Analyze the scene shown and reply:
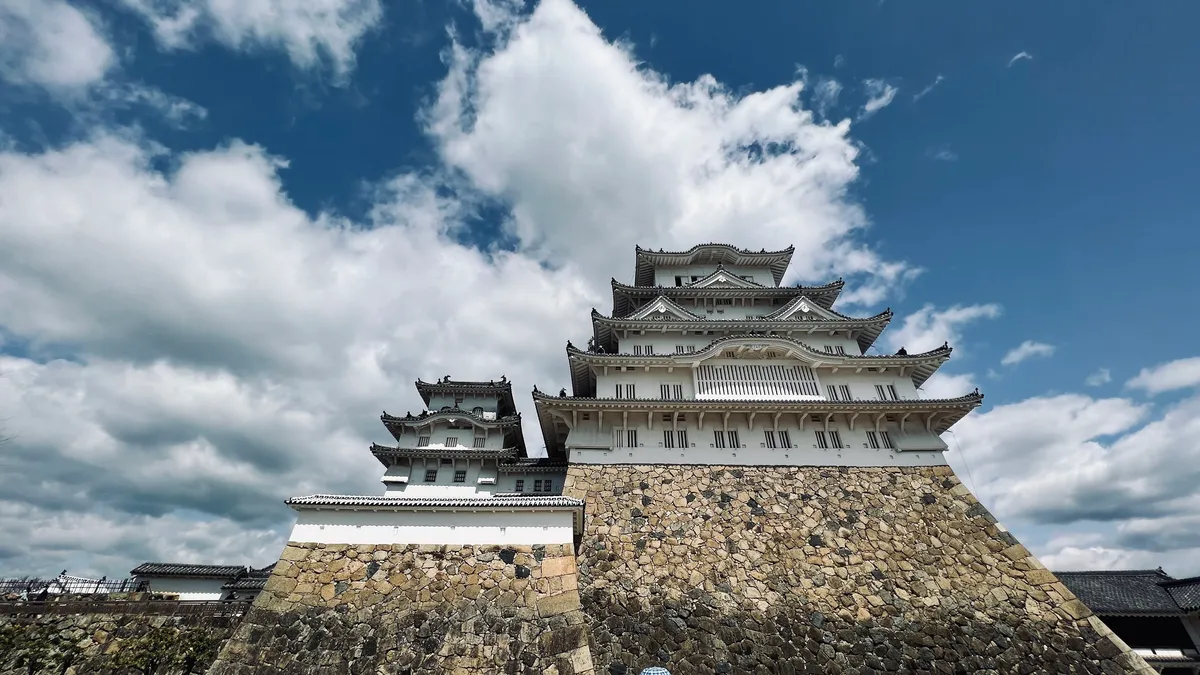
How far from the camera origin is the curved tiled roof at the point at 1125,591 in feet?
61.4

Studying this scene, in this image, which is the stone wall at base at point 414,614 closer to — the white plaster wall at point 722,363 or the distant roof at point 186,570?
the white plaster wall at point 722,363

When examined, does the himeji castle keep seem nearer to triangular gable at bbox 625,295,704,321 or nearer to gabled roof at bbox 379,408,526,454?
triangular gable at bbox 625,295,704,321

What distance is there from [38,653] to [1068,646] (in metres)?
25.4

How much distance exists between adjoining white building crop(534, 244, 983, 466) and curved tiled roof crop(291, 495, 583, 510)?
4587 mm

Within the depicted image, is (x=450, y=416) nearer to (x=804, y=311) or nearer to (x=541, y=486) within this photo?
(x=541, y=486)

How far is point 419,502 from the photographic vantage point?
11.8m

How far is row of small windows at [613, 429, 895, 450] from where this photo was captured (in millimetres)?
17047

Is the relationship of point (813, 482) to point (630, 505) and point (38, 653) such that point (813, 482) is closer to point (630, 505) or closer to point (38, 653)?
point (630, 505)

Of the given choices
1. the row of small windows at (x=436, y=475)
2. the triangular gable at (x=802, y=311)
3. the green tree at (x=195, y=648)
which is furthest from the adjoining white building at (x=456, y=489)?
the triangular gable at (x=802, y=311)

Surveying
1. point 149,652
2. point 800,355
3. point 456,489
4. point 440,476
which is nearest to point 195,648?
point 149,652

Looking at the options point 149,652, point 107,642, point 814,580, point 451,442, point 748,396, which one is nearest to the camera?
point 149,652

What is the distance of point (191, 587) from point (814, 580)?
84.8 ft

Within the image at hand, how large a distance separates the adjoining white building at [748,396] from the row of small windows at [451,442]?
4.59m

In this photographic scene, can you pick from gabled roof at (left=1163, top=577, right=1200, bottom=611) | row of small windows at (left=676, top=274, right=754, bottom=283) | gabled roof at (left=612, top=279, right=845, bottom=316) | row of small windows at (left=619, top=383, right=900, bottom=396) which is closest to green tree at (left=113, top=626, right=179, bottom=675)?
row of small windows at (left=619, top=383, right=900, bottom=396)
